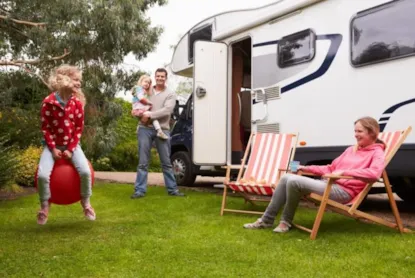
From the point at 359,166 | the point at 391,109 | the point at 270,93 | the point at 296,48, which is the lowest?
the point at 359,166

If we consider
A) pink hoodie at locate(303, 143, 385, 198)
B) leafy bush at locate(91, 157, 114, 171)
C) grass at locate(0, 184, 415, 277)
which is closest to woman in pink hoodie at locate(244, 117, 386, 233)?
pink hoodie at locate(303, 143, 385, 198)

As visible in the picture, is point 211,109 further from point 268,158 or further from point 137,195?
point 268,158

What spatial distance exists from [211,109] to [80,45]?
9.60ft

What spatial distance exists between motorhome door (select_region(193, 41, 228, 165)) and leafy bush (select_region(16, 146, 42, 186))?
2.89 metres

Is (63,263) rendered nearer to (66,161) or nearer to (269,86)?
(66,161)

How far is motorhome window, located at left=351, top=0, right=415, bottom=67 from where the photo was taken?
461 centimetres

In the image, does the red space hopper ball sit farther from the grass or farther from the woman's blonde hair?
the woman's blonde hair

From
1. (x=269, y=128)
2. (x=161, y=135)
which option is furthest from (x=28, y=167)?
(x=269, y=128)

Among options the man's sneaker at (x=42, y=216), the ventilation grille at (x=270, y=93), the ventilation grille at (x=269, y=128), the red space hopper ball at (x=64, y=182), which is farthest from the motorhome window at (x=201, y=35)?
the man's sneaker at (x=42, y=216)

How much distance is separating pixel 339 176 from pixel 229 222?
119 centimetres

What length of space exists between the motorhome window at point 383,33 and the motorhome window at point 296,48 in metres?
0.56

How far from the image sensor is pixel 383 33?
4836mm

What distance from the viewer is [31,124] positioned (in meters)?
8.63

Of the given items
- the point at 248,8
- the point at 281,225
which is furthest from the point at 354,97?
the point at 248,8
